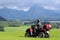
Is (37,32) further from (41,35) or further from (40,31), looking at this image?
(41,35)

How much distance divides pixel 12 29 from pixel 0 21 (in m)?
1.43

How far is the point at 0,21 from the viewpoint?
69.3 ft

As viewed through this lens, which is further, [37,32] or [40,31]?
[37,32]

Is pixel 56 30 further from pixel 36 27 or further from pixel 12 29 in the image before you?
pixel 36 27

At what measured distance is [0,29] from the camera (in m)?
20.5

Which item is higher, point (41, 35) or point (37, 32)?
point (37, 32)

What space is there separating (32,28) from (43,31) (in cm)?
95

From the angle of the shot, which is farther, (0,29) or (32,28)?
(0,29)

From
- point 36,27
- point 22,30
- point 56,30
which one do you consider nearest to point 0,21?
point 22,30

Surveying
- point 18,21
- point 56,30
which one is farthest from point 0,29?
point 56,30

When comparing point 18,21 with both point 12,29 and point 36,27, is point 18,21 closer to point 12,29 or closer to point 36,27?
point 12,29

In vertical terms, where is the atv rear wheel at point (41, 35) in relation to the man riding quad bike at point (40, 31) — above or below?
below

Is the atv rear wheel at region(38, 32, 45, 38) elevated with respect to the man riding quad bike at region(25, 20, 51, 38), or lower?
lower

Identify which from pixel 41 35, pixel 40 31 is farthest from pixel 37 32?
pixel 41 35
